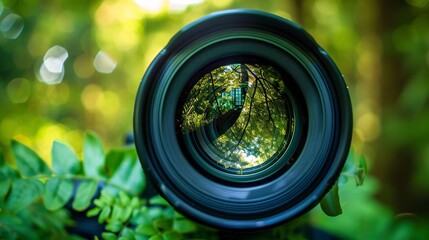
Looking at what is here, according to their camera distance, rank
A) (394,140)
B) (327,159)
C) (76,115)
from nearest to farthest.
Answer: (327,159) → (394,140) → (76,115)

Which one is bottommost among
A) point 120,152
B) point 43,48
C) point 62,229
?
point 62,229

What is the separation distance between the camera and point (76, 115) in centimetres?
351

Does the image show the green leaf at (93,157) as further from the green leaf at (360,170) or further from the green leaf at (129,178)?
the green leaf at (360,170)

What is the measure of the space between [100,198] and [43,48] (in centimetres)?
269

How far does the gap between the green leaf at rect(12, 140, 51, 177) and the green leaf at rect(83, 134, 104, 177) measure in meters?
0.05

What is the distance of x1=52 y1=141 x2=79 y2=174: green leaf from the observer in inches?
22.7

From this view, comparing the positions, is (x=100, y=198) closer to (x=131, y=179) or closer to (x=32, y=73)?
(x=131, y=179)

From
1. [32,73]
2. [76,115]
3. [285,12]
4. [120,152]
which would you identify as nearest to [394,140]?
[285,12]

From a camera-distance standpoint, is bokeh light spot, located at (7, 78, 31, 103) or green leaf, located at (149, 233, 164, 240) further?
bokeh light spot, located at (7, 78, 31, 103)

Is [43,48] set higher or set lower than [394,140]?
higher

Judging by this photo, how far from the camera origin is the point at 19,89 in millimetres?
2674

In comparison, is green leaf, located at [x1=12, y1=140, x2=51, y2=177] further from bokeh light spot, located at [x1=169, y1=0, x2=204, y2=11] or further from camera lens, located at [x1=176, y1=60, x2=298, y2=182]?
bokeh light spot, located at [x1=169, y1=0, x2=204, y2=11]

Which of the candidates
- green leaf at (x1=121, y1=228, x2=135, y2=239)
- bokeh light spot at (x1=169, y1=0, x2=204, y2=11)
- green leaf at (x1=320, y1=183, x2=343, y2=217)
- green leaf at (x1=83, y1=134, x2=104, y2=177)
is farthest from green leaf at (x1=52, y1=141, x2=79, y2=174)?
bokeh light spot at (x1=169, y1=0, x2=204, y2=11)

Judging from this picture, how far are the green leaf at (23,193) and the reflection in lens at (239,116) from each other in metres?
0.20
